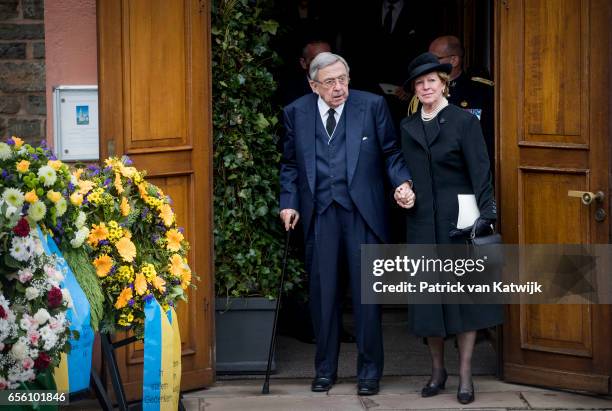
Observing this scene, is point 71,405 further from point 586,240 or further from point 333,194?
point 586,240

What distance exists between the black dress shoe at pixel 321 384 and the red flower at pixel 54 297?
2663 millimetres

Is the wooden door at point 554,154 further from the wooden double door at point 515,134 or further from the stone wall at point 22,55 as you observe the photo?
the stone wall at point 22,55

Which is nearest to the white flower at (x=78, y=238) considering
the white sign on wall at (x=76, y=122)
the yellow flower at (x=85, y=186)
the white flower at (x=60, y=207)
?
the white flower at (x=60, y=207)

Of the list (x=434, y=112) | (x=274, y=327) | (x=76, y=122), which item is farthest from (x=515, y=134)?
(x=76, y=122)

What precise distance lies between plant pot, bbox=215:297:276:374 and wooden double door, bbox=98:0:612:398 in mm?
262

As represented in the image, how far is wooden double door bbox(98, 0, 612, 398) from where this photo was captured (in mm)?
6551

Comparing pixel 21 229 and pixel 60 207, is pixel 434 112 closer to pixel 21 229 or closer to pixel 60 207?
pixel 60 207

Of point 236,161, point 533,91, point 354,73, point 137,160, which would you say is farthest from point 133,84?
point 354,73

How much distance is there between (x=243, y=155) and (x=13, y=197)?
2770 mm

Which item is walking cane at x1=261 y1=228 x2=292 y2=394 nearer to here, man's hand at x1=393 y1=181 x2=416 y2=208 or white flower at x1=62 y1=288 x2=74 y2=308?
man's hand at x1=393 y1=181 x2=416 y2=208

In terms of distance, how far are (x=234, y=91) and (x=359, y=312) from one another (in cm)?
154

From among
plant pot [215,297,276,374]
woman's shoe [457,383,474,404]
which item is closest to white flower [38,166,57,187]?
plant pot [215,297,276,374]

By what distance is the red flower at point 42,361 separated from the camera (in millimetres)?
4504

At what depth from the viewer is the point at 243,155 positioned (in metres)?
7.18
